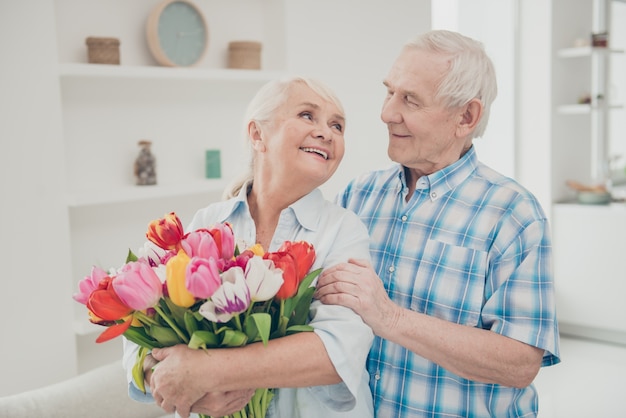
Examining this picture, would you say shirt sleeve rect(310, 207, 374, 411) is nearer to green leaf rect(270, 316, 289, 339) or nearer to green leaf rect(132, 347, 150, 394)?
green leaf rect(270, 316, 289, 339)

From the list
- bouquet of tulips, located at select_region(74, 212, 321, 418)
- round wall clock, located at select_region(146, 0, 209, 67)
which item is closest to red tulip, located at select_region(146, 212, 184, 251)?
bouquet of tulips, located at select_region(74, 212, 321, 418)

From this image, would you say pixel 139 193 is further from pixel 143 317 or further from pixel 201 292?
pixel 201 292

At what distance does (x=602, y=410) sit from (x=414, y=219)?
2667 millimetres

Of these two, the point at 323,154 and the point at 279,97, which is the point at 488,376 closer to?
the point at 323,154

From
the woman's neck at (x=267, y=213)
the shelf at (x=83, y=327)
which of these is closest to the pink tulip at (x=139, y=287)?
the woman's neck at (x=267, y=213)

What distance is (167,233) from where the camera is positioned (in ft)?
4.20

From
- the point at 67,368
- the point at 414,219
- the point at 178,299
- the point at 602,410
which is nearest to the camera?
the point at 178,299

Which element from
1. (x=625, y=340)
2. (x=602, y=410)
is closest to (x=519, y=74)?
(x=625, y=340)

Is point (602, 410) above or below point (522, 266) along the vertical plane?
below

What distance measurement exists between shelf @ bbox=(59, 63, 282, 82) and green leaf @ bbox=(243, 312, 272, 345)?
176cm

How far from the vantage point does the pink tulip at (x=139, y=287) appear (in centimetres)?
113

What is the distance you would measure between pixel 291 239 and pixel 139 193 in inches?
58.9

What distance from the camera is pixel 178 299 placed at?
113 cm

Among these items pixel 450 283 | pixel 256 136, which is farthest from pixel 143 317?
pixel 450 283
